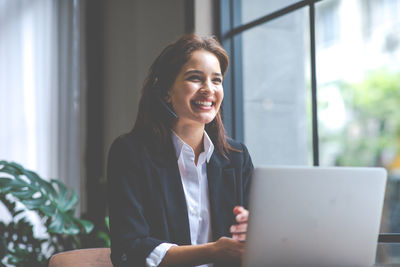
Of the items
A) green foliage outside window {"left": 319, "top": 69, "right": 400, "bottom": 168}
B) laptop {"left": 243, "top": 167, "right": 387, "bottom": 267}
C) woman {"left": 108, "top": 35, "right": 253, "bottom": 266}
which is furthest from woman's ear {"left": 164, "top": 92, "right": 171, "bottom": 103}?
green foliage outside window {"left": 319, "top": 69, "right": 400, "bottom": 168}

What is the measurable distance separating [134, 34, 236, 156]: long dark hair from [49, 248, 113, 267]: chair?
41 cm

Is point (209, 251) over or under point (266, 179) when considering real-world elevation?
under

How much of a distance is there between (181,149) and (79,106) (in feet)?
7.35

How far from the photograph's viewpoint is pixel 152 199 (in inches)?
54.7

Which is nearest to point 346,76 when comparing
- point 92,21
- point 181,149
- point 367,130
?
point 367,130

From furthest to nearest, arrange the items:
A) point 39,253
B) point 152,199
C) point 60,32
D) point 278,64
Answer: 1. point 60,32
2. point 278,64
3. point 39,253
4. point 152,199

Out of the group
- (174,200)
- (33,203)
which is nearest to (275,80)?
(33,203)

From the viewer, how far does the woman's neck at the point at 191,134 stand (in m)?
1.50

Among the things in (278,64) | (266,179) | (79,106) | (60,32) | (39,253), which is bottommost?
(39,253)

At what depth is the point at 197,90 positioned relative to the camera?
1445 mm

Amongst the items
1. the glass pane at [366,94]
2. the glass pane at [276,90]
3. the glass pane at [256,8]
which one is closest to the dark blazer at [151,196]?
the glass pane at [276,90]

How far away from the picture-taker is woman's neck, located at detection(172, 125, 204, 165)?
4.91 ft

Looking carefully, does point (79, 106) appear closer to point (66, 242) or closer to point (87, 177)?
point (87, 177)

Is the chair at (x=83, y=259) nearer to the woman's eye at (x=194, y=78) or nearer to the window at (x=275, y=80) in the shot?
the woman's eye at (x=194, y=78)
